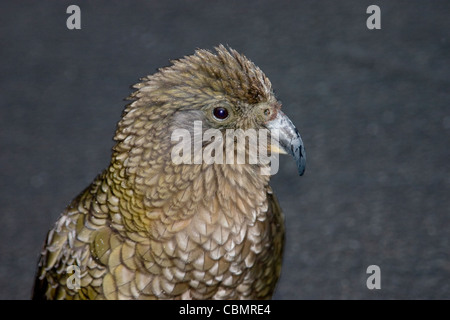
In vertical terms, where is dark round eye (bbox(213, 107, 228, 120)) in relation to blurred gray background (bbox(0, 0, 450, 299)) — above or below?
below

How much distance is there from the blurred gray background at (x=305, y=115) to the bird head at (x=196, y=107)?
1945 mm

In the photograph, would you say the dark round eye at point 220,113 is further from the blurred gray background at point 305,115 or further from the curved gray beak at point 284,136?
the blurred gray background at point 305,115

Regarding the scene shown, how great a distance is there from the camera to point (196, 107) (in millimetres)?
2256

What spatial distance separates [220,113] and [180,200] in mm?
371

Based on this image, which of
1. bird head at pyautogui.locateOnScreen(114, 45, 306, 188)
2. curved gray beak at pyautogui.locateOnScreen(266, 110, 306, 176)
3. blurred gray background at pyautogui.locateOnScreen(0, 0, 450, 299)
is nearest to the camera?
bird head at pyautogui.locateOnScreen(114, 45, 306, 188)

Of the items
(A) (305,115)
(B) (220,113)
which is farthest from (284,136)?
(A) (305,115)

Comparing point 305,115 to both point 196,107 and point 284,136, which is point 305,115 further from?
point 196,107

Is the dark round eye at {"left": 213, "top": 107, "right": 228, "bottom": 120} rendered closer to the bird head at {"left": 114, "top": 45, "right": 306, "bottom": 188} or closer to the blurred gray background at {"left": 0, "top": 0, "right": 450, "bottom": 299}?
the bird head at {"left": 114, "top": 45, "right": 306, "bottom": 188}

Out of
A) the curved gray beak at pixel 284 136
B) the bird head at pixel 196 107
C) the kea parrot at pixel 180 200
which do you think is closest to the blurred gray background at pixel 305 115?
the kea parrot at pixel 180 200

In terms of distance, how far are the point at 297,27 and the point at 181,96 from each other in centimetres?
392

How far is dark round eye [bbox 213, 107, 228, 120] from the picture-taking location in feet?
7.46

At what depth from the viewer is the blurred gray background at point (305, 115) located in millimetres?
4133

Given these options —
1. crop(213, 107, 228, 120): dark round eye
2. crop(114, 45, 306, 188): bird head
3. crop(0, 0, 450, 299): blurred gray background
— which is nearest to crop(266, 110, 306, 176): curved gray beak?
crop(114, 45, 306, 188): bird head

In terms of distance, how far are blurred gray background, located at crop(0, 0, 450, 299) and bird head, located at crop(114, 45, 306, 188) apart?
76.6 inches
